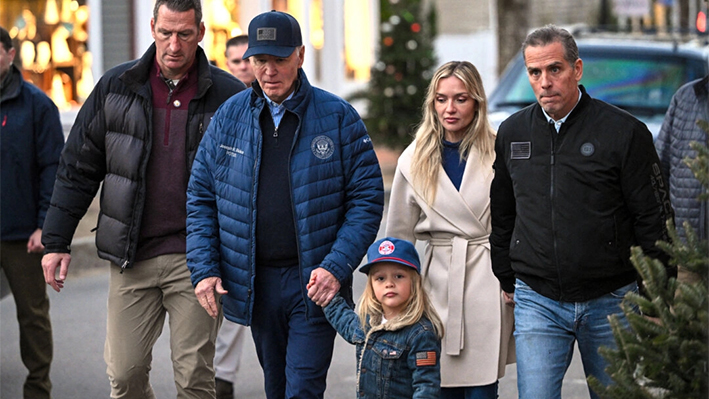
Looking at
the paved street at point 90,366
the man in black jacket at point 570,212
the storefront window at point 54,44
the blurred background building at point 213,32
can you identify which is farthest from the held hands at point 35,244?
the storefront window at point 54,44

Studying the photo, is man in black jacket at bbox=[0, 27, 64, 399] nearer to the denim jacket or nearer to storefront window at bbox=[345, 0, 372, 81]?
the denim jacket

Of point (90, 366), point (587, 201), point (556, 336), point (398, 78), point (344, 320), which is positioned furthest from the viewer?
point (398, 78)

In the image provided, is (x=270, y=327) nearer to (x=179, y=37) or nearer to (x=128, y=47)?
(x=179, y=37)

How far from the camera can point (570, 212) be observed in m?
4.41

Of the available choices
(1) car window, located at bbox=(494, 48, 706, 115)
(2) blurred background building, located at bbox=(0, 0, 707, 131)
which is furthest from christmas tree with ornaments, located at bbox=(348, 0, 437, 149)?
(1) car window, located at bbox=(494, 48, 706, 115)

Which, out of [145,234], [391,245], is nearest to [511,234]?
[391,245]

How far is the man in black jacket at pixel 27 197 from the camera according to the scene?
657 cm

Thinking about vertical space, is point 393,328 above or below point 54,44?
below

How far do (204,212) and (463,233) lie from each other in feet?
4.09

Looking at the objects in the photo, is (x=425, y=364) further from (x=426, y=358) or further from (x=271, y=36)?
(x=271, y=36)

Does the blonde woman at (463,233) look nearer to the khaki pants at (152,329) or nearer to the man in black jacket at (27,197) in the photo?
the khaki pants at (152,329)

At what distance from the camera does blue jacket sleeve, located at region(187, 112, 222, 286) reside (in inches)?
191

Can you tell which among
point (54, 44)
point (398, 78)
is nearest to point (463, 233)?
point (54, 44)

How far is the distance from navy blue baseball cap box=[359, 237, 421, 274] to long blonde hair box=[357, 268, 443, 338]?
0.05m
